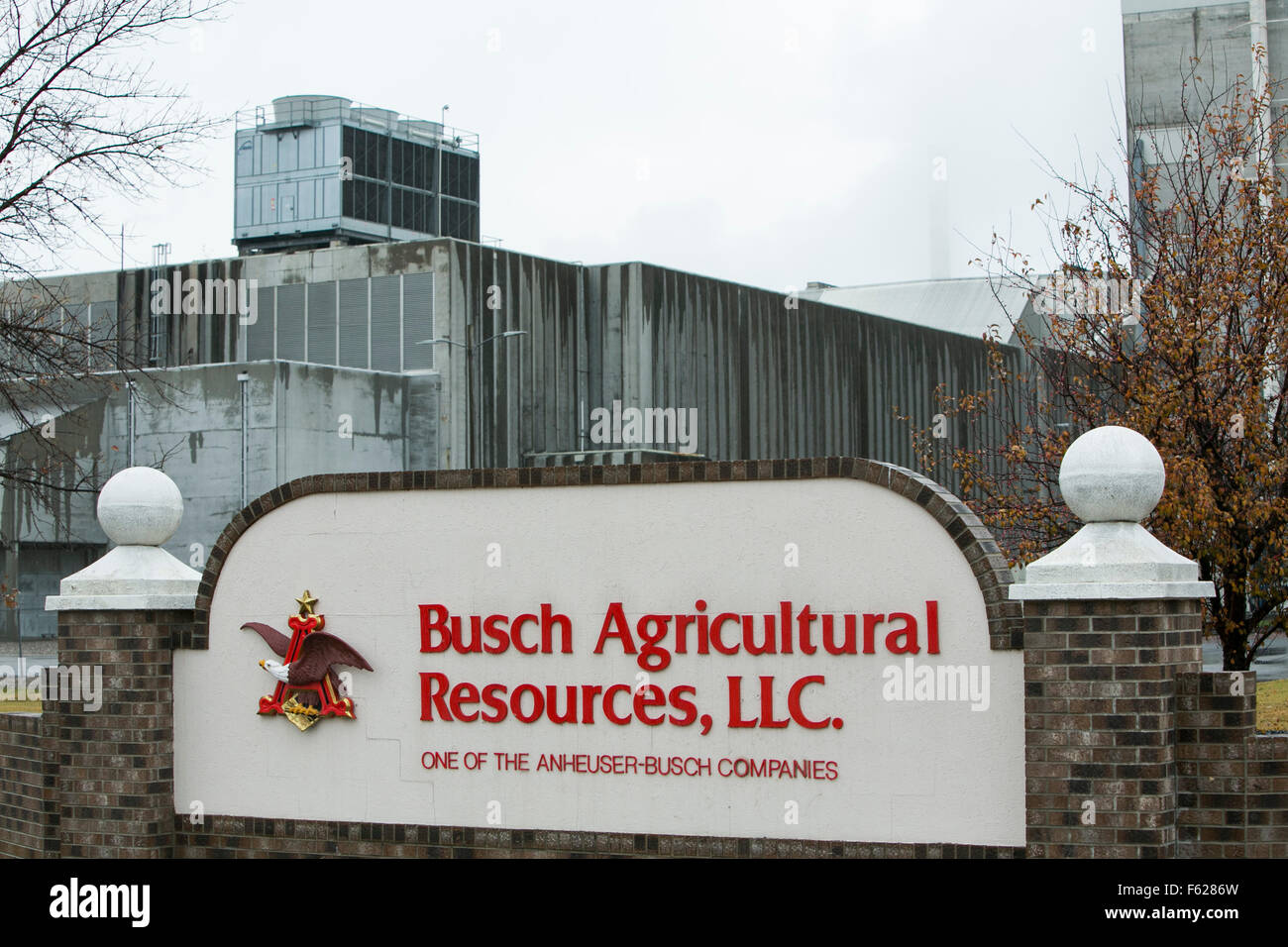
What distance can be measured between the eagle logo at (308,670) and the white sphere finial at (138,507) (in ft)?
3.99

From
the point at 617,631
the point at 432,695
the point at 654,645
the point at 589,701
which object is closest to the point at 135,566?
the point at 432,695

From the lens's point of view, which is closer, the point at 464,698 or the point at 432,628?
the point at 464,698

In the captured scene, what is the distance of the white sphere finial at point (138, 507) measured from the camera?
12.0 m

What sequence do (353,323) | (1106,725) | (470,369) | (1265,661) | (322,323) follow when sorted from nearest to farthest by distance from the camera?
(1106,725) → (1265,661) → (470,369) → (353,323) → (322,323)

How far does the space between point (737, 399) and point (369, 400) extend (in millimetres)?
11632

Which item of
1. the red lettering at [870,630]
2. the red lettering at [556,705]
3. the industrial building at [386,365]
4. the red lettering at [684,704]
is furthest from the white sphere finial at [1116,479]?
the industrial building at [386,365]

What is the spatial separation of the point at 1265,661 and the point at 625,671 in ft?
97.0

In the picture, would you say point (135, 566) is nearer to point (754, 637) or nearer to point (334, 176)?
point (754, 637)

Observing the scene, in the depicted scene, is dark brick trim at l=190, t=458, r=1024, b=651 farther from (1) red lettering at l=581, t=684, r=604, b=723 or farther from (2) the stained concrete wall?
(2) the stained concrete wall

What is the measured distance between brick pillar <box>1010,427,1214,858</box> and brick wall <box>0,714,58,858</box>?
7.26m

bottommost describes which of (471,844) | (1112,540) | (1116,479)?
(471,844)
